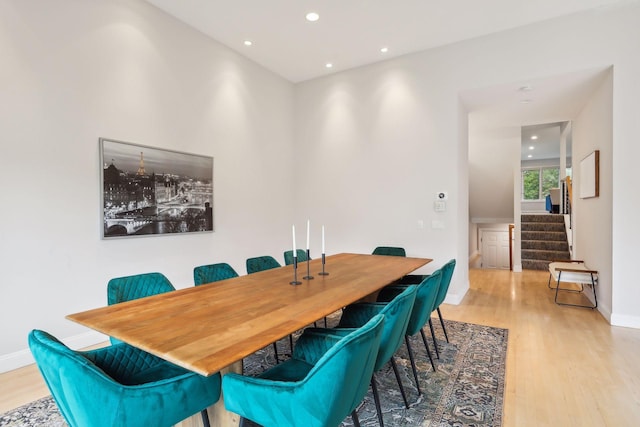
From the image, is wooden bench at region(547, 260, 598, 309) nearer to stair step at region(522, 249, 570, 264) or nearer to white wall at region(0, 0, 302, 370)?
stair step at region(522, 249, 570, 264)

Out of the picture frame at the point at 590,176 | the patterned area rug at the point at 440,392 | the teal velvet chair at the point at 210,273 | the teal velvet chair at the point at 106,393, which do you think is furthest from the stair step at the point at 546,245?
the teal velvet chair at the point at 106,393

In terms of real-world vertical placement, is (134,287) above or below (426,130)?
below

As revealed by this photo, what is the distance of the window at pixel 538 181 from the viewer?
12.1 meters

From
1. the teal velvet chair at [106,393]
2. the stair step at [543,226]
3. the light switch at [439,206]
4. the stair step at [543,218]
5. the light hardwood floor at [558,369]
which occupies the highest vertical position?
the light switch at [439,206]

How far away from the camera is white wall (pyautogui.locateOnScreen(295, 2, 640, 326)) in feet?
11.7

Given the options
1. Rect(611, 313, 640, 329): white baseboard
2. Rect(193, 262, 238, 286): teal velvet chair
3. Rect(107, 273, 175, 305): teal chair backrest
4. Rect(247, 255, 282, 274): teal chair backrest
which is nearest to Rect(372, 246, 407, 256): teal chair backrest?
Rect(247, 255, 282, 274): teal chair backrest

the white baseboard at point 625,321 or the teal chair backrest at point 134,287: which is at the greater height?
the teal chair backrest at point 134,287

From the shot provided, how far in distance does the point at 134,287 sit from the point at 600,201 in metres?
5.05

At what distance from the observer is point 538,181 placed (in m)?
12.3

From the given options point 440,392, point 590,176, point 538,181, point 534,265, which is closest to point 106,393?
point 440,392

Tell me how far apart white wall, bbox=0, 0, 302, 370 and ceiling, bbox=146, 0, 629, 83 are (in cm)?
42

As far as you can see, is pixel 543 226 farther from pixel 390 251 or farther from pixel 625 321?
pixel 390 251

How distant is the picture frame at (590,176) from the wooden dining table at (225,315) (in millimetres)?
3277

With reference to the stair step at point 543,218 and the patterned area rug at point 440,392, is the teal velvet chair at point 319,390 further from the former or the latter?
the stair step at point 543,218
